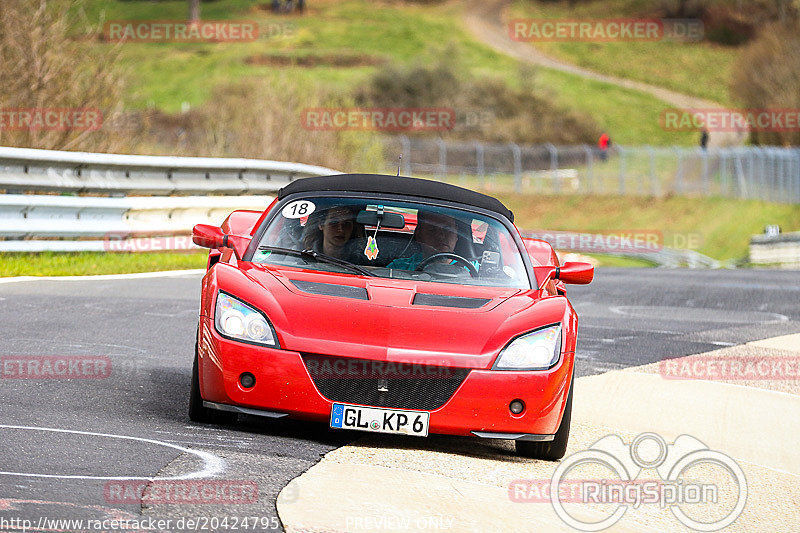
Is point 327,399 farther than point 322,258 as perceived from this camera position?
No

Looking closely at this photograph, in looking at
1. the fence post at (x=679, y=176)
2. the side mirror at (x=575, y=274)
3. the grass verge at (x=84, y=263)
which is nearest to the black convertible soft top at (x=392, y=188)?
the side mirror at (x=575, y=274)

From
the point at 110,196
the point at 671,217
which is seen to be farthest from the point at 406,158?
the point at 110,196

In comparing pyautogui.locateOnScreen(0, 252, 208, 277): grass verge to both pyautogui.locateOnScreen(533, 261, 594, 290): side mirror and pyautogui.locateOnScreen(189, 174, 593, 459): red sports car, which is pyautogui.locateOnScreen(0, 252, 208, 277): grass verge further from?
pyautogui.locateOnScreen(533, 261, 594, 290): side mirror

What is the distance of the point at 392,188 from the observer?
7559 mm

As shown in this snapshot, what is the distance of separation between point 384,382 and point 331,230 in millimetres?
1504

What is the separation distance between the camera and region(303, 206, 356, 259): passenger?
289 inches

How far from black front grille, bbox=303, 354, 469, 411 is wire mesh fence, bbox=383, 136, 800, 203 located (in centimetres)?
3215

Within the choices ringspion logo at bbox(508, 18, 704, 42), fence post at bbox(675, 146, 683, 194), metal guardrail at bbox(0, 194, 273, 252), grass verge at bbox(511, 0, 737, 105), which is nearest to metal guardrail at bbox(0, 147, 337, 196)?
metal guardrail at bbox(0, 194, 273, 252)

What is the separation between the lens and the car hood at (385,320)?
20.1ft

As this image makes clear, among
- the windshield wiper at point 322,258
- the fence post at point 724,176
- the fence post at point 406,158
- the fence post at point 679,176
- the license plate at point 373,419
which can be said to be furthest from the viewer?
the fence post at point 406,158

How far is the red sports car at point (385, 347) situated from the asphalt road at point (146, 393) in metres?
0.30

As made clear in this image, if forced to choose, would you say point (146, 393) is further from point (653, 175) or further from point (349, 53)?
point (349, 53)

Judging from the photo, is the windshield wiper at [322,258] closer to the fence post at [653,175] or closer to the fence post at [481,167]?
the fence post at [653,175]

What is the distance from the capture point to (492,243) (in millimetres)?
7445
